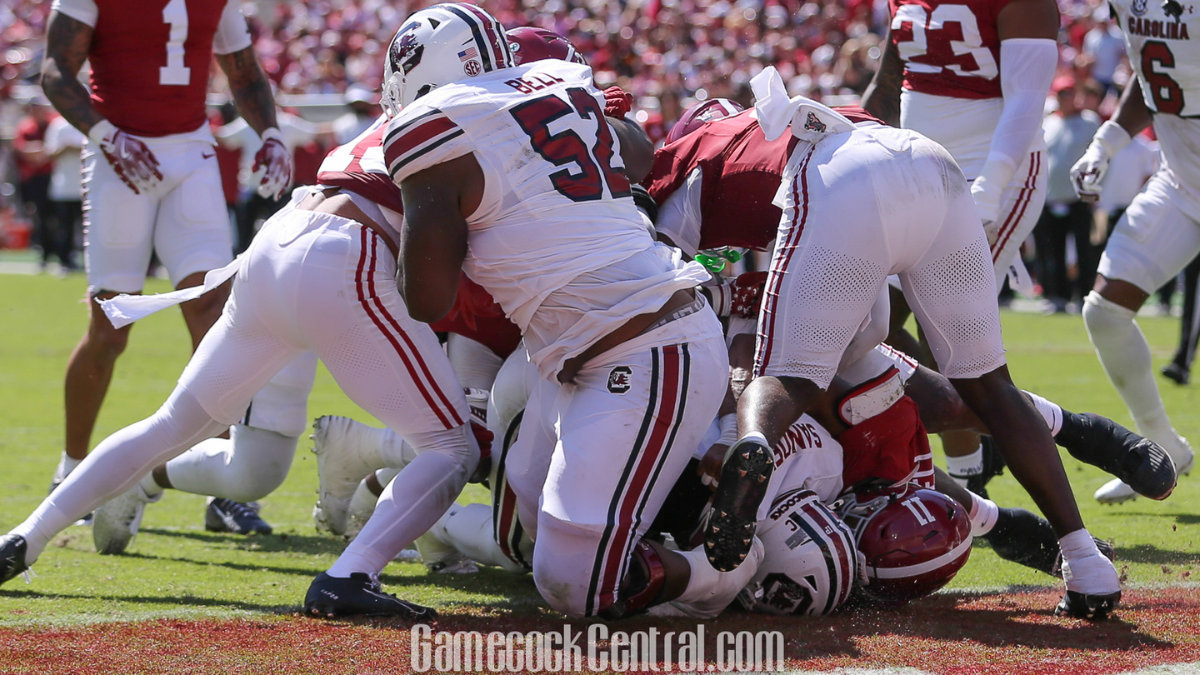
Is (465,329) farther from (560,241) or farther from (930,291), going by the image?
(930,291)

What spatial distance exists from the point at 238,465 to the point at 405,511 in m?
0.92

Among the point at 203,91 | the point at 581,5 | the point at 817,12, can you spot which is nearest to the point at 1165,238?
the point at 203,91

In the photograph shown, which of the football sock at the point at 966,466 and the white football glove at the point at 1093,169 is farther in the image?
the white football glove at the point at 1093,169

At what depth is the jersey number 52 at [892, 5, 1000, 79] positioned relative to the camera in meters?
4.72

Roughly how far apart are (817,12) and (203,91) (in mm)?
14475

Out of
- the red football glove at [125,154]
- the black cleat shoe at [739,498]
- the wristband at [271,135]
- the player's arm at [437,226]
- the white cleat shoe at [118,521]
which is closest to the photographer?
the black cleat shoe at [739,498]

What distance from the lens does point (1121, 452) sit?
3791mm

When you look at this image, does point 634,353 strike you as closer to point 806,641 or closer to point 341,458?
point 806,641

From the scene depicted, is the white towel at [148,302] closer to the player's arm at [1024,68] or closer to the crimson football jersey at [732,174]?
the crimson football jersey at [732,174]

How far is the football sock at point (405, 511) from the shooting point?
341 centimetres

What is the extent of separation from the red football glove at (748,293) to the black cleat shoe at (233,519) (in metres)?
1.87

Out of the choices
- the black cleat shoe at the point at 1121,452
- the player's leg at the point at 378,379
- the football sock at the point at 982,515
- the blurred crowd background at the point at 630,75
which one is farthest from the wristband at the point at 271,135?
the blurred crowd background at the point at 630,75

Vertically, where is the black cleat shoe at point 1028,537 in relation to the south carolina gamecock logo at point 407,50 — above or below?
below
